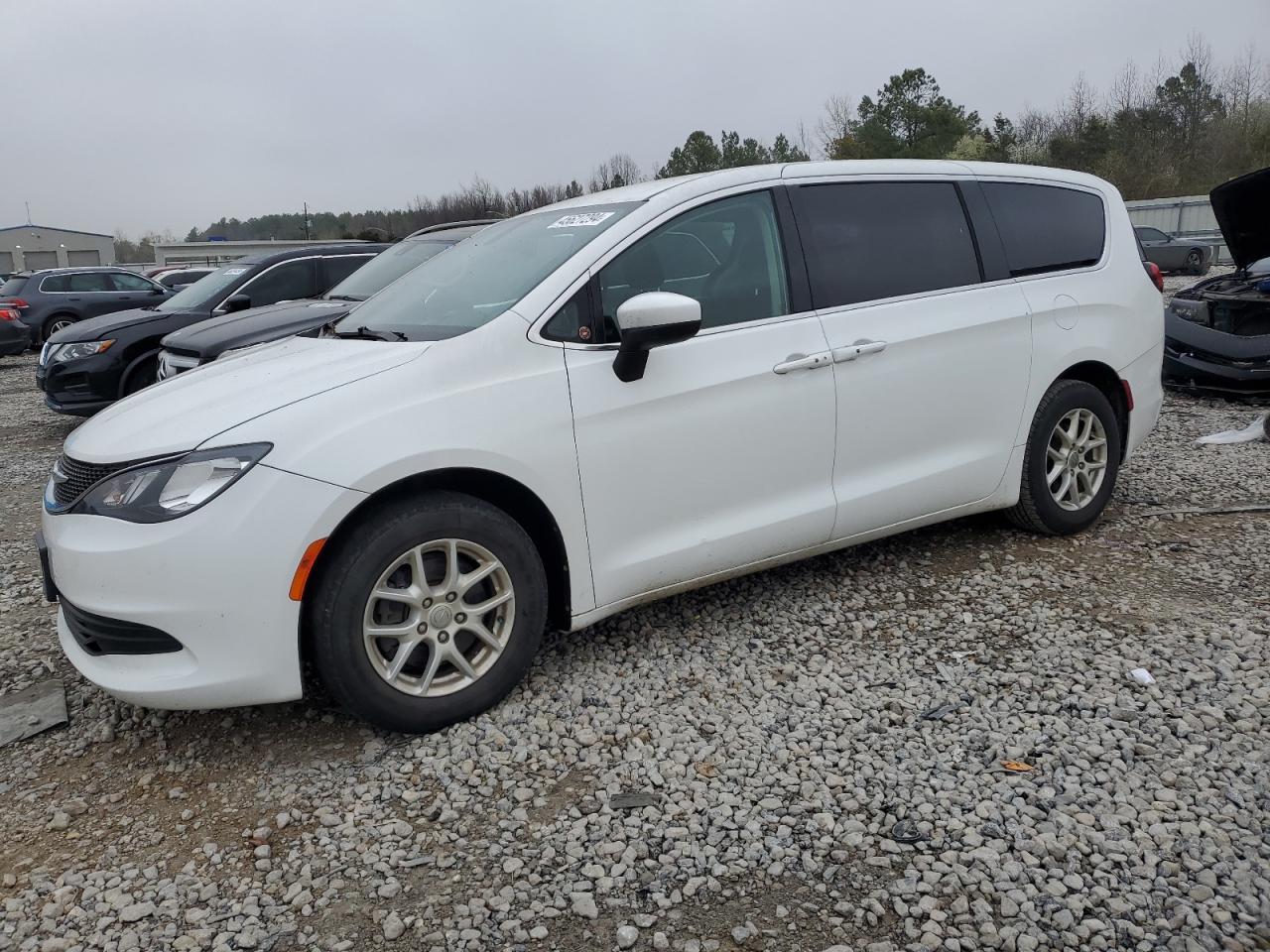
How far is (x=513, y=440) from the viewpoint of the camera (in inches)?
126

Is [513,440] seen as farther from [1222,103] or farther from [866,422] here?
[1222,103]

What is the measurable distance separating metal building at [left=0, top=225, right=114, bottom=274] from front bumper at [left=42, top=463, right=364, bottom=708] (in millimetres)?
80828

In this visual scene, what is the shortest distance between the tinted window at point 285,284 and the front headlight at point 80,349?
4.54 feet

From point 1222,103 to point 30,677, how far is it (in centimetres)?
5114

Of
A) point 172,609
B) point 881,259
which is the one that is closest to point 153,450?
point 172,609

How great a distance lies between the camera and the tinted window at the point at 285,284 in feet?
30.4

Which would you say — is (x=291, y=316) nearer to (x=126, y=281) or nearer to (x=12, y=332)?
(x=12, y=332)

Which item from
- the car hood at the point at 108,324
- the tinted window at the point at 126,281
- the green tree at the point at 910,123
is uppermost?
the green tree at the point at 910,123

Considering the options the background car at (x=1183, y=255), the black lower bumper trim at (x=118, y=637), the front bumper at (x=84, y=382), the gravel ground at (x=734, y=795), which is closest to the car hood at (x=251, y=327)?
the front bumper at (x=84, y=382)

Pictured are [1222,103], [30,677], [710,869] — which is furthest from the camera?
[1222,103]

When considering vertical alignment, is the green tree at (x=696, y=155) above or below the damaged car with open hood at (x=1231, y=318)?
above

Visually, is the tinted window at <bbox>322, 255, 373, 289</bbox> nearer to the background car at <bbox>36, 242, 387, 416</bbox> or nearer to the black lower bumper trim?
the background car at <bbox>36, 242, 387, 416</bbox>

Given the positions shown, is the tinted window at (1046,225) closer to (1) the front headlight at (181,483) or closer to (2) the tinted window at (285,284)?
(1) the front headlight at (181,483)

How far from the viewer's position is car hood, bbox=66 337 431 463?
3.03 metres
